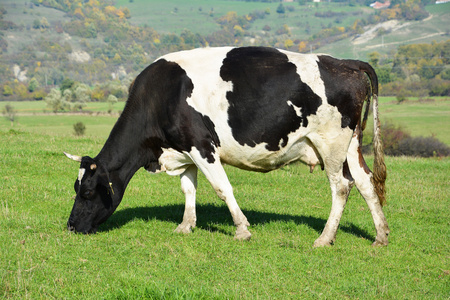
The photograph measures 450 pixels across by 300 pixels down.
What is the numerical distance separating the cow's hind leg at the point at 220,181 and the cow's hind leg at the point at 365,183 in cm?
198

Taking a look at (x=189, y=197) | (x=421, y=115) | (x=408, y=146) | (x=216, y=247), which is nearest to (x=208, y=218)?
(x=189, y=197)

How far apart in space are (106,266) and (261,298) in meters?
2.25

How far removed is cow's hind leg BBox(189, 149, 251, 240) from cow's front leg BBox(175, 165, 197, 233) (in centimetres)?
91

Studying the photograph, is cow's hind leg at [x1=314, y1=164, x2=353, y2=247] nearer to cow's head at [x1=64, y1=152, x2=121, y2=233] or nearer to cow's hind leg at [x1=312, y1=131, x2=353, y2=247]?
cow's hind leg at [x1=312, y1=131, x2=353, y2=247]

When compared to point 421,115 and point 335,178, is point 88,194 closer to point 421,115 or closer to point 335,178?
point 335,178

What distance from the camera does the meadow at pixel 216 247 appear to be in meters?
6.11

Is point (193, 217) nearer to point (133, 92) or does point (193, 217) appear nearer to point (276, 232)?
point (276, 232)

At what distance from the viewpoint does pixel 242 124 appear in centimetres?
801

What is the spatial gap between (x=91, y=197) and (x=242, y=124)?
8.83 ft

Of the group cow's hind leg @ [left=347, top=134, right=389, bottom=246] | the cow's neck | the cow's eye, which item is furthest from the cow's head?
cow's hind leg @ [left=347, top=134, right=389, bottom=246]

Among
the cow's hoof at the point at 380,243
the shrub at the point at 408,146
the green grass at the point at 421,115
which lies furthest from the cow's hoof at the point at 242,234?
the green grass at the point at 421,115

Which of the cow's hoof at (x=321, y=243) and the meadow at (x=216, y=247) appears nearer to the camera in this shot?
the meadow at (x=216, y=247)

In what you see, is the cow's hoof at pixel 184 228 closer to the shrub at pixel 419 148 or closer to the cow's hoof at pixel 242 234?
the cow's hoof at pixel 242 234

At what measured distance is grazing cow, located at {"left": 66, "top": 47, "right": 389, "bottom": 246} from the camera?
7938 millimetres
